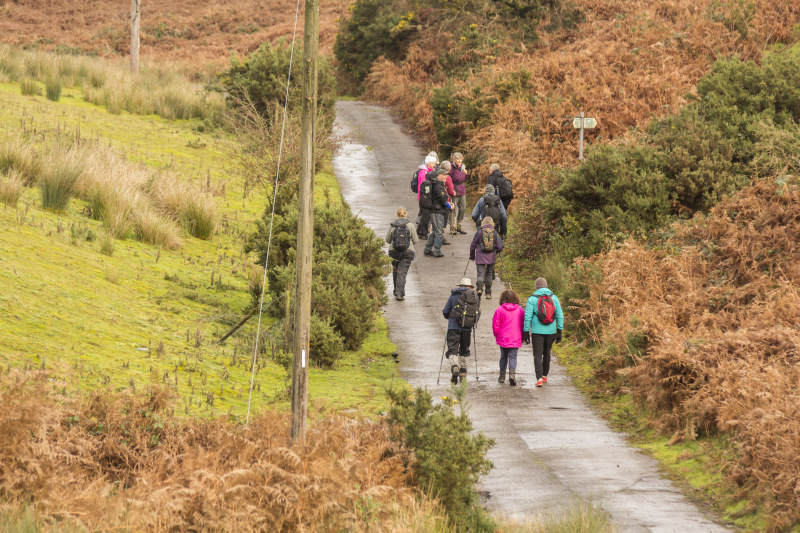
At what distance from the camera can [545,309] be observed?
497 inches

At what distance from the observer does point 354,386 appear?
40.4 feet

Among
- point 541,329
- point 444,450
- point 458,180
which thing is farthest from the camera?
point 458,180

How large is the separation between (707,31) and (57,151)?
19358mm

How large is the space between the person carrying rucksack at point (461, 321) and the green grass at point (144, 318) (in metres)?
0.98

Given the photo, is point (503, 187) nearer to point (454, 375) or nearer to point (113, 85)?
point (454, 375)

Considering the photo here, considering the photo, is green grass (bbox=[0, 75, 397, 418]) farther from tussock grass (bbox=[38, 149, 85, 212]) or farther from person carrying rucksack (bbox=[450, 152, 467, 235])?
person carrying rucksack (bbox=[450, 152, 467, 235])

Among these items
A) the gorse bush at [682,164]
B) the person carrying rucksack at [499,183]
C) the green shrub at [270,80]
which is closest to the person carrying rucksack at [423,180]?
the person carrying rucksack at [499,183]

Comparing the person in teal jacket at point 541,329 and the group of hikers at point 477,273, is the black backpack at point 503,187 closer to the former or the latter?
the group of hikers at point 477,273

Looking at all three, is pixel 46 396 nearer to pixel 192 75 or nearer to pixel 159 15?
pixel 192 75

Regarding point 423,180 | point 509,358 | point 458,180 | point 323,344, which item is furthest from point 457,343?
point 458,180

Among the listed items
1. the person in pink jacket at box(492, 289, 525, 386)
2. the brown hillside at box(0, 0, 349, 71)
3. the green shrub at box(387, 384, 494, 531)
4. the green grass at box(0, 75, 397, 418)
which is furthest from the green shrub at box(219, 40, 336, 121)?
the brown hillside at box(0, 0, 349, 71)

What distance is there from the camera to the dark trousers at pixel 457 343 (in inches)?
505

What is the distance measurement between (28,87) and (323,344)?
675 inches

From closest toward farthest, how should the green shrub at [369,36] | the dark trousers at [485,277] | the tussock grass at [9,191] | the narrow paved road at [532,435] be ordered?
the narrow paved road at [532,435] → the tussock grass at [9,191] → the dark trousers at [485,277] → the green shrub at [369,36]
